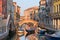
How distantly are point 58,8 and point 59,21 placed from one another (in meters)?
1.48

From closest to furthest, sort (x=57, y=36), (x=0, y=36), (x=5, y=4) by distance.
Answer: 1. (x=0, y=36)
2. (x=57, y=36)
3. (x=5, y=4)

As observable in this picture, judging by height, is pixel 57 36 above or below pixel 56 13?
below

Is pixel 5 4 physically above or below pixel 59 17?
above

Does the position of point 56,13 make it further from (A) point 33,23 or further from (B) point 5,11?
(A) point 33,23

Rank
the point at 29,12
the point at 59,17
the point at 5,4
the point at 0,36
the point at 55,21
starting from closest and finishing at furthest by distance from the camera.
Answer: the point at 0,36 → the point at 59,17 → the point at 55,21 → the point at 5,4 → the point at 29,12

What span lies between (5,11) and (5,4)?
1213 mm

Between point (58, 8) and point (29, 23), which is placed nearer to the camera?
point (58, 8)

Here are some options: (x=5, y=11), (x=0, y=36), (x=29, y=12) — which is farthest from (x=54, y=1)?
(x=29, y=12)

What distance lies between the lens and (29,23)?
117 feet

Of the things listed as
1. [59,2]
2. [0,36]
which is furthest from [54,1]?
[0,36]

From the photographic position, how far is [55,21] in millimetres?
24250

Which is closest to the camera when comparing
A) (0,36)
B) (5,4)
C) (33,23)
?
(0,36)

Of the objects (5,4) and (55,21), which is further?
(5,4)

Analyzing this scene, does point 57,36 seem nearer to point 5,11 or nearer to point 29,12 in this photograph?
point 5,11
